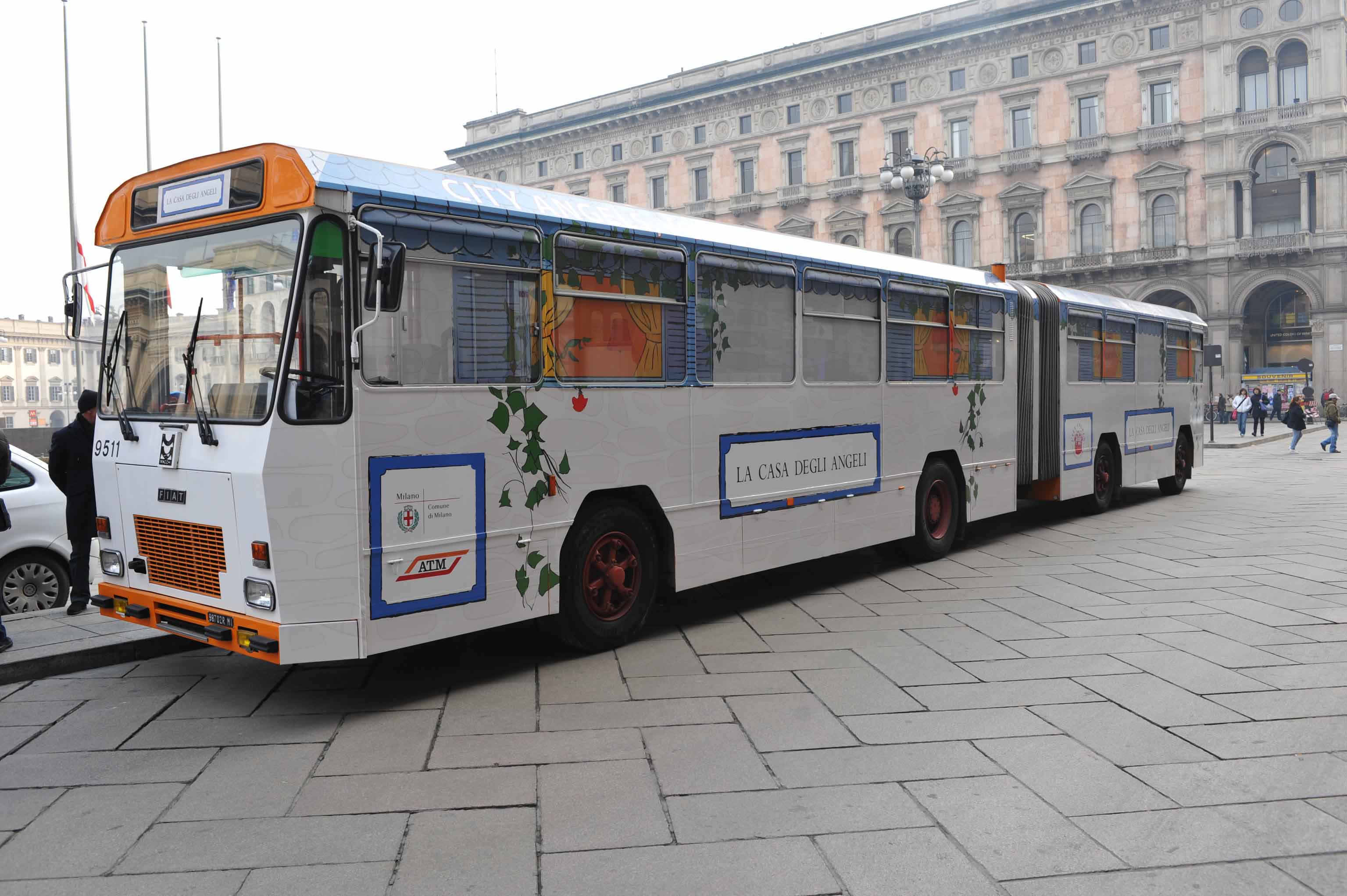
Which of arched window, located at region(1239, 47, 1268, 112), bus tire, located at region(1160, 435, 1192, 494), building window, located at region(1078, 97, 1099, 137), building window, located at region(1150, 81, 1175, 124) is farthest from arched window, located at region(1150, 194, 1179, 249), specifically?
bus tire, located at region(1160, 435, 1192, 494)

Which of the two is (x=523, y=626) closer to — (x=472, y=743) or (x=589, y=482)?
(x=589, y=482)

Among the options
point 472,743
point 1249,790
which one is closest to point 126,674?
point 472,743

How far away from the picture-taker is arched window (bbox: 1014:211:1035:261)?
50844 mm

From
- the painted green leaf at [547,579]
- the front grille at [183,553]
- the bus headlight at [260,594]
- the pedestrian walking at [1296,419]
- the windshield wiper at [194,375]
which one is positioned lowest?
the painted green leaf at [547,579]

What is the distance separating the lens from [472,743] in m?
4.87

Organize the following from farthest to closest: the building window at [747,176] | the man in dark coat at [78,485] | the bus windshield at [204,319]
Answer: the building window at [747,176] → the man in dark coat at [78,485] → the bus windshield at [204,319]

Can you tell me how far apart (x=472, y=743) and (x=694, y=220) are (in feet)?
12.7

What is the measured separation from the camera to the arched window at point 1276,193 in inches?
1773

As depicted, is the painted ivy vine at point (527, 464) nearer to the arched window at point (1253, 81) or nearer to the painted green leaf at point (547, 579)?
the painted green leaf at point (547, 579)

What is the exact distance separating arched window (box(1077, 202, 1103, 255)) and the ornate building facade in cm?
9

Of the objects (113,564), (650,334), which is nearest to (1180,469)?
(650,334)

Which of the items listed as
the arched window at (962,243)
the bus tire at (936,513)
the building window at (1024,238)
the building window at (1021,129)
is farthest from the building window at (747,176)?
the bus tire at (936,513)

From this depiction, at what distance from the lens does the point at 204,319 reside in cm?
540

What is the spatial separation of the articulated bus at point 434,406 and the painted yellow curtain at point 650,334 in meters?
0.02
